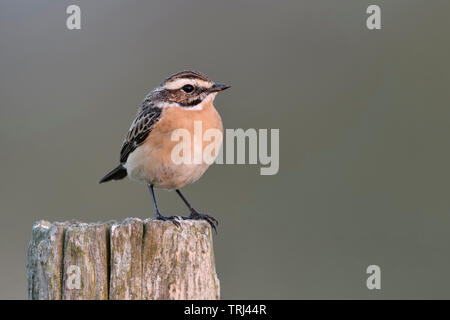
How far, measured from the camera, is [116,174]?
7.45m

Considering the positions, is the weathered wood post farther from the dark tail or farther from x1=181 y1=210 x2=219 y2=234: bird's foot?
the dark tail

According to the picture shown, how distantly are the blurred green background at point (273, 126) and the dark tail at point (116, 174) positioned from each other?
68.2 inches

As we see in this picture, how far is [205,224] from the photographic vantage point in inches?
181

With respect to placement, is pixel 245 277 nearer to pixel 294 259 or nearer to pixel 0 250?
pixel 294 259

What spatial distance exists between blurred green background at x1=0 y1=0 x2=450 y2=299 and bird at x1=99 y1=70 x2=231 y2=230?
239cm

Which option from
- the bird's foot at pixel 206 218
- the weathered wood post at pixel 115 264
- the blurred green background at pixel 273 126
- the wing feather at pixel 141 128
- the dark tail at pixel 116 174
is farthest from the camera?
the blurred green background at pixel 273 126

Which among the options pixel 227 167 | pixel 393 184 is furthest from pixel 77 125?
pixel 393 184

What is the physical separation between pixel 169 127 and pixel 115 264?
2550mm

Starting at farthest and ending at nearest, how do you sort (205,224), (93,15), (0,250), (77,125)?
(93,15)
(77,125)
(0,250)
(205,224)

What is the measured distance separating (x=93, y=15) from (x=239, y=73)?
3.25 metres

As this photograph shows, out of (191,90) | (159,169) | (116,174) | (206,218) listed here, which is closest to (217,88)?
(191,90)

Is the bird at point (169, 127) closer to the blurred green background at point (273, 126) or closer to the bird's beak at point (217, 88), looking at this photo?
the bird's beak at point (217, 88)

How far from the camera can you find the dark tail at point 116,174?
7.40 meters

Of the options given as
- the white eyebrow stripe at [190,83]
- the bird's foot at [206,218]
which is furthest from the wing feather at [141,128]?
the bird's foot at [206,218]
